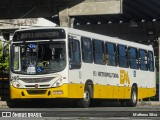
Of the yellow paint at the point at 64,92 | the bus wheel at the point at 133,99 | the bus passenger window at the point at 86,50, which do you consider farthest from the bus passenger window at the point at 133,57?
the yellow paint at the point at 64,92

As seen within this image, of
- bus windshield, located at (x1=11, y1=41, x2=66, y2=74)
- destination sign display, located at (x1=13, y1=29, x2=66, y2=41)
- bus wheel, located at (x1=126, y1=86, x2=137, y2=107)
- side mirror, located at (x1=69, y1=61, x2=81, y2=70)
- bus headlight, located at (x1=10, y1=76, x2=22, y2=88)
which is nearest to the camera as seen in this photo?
bus windshield, located at (x1=11, y1=41, x2=66, y2=74)

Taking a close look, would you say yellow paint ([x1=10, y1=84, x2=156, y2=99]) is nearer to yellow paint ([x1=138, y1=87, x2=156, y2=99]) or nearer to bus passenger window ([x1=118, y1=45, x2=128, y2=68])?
yellow paint ([x1=138, y1=87, x2=156, y2=99])

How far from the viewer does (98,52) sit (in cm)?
2684

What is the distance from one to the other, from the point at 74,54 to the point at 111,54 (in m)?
3.71

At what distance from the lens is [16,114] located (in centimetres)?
1220

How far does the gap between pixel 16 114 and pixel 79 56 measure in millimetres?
12996

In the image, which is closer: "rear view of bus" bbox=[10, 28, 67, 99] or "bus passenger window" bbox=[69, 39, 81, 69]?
"rear view of bus" bbox=[10, 28, 67, 99]

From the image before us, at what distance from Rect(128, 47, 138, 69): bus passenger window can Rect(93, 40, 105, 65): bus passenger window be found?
336 centimetres

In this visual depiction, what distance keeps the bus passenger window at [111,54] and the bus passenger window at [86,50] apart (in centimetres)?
178

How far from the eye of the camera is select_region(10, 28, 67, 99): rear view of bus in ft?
80.1

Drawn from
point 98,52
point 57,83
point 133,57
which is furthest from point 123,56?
point 57,83

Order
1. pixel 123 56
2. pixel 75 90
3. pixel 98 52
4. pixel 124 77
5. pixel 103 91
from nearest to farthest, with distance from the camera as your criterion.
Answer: pixel 75 90
pixel 98 52
pixel 103 91
pixel 123 56
pixel 124 77

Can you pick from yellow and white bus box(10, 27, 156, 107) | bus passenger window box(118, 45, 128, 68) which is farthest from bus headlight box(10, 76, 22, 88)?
bus passenger window box(118, 45, 128, 68)

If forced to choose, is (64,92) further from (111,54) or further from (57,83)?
(111,54)
